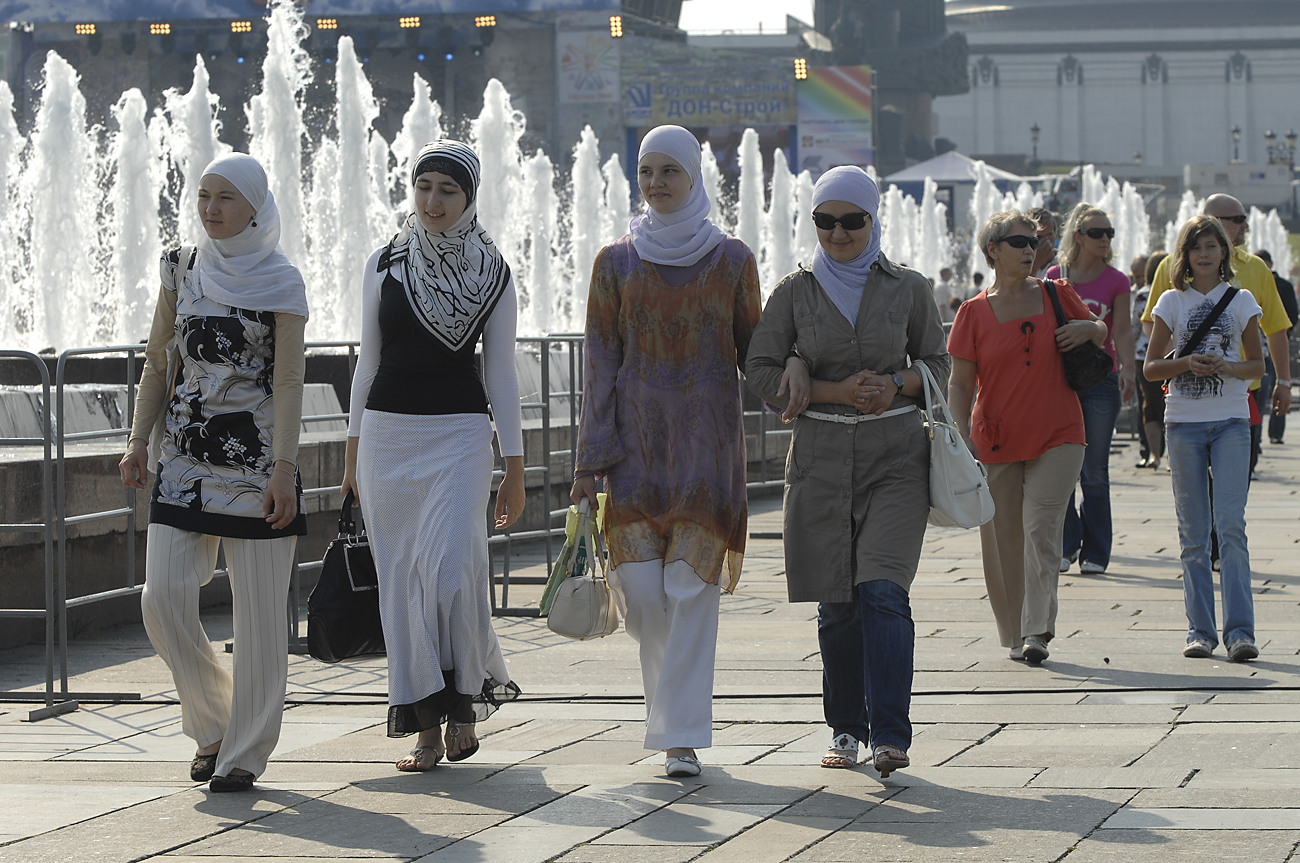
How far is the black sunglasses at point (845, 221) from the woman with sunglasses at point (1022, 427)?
5.53 feet

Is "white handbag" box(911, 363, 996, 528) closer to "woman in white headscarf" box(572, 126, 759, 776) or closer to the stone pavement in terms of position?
"woman in white headscarf" box(572, 126, 759, 776)

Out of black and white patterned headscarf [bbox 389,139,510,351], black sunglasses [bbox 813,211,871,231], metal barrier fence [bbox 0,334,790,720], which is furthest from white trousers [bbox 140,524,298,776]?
black sunglasses [bbox 813,211,871,231]

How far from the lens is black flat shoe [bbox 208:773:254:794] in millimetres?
4684

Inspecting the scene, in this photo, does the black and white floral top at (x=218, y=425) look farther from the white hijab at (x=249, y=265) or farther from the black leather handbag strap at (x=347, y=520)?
the black leather handbag strap at (x=347, y=520)

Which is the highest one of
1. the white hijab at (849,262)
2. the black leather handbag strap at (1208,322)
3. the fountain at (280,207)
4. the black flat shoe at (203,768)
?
the fountain at (280,207)

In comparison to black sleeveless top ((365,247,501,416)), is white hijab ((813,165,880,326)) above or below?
above

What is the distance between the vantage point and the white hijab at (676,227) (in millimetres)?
4863

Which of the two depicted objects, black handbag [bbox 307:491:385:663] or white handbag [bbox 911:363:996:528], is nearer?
white handbag [bbox 911:363:996:528]

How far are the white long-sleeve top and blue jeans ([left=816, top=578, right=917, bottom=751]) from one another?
0.98 metres

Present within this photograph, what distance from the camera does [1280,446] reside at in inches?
695

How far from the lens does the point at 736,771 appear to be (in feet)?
15.8

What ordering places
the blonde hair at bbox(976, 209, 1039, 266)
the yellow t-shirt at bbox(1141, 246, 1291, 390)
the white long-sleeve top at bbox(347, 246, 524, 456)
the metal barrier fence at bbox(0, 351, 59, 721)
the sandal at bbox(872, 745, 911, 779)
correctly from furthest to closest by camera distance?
the yellow t-shirt at bbox(1141, 246, 1291, 390), the blonde hair at bbox(976, 209, 1039, 266), the metal barrier fence at bbox(0, 351, 59, 721), the white long-sleeve top at bbox(347, 246, 524, 456), the sandal at bbox(872, 745, 911, 779)

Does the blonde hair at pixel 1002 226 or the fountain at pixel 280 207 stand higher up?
the fountain at pixel 280 207

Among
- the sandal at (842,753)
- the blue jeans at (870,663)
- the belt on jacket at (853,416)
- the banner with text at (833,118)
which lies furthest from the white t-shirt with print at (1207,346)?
the banner with text at (833,118)
